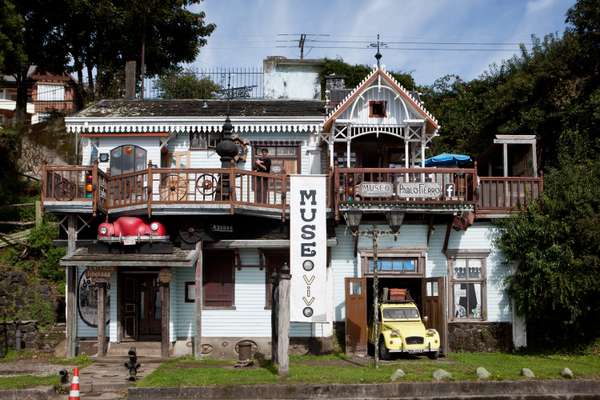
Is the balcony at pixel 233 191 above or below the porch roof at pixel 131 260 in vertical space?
above

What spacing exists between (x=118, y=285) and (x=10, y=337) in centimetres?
354

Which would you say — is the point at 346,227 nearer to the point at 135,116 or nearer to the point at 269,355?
the point at 269,355

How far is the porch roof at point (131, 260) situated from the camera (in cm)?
2036

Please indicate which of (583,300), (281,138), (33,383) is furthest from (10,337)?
(583,300)

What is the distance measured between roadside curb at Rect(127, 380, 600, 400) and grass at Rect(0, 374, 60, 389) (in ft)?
7.44

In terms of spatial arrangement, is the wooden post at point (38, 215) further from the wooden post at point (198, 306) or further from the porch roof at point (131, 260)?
the wooden post at point (198, 306)

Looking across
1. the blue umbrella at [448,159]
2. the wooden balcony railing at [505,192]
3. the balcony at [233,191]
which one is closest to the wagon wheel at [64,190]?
the balcony at [233,191]

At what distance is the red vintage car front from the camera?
67.3ft

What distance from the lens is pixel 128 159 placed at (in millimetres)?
24094

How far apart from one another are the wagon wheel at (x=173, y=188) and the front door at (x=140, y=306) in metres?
3.20

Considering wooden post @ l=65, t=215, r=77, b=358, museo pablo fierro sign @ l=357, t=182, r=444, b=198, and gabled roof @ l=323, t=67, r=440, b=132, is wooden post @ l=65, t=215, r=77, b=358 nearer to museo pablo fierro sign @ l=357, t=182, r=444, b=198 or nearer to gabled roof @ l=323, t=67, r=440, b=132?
gabled roof @ l=323, t=67, r=440, b=132

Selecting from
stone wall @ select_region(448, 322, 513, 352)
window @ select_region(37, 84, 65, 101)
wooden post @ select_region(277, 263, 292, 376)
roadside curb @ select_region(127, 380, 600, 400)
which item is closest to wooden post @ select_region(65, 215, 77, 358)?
roadside curb @ select_region(127, 380, 600, 400)

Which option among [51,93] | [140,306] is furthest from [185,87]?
[140,306]

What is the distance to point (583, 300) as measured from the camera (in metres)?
21.4
